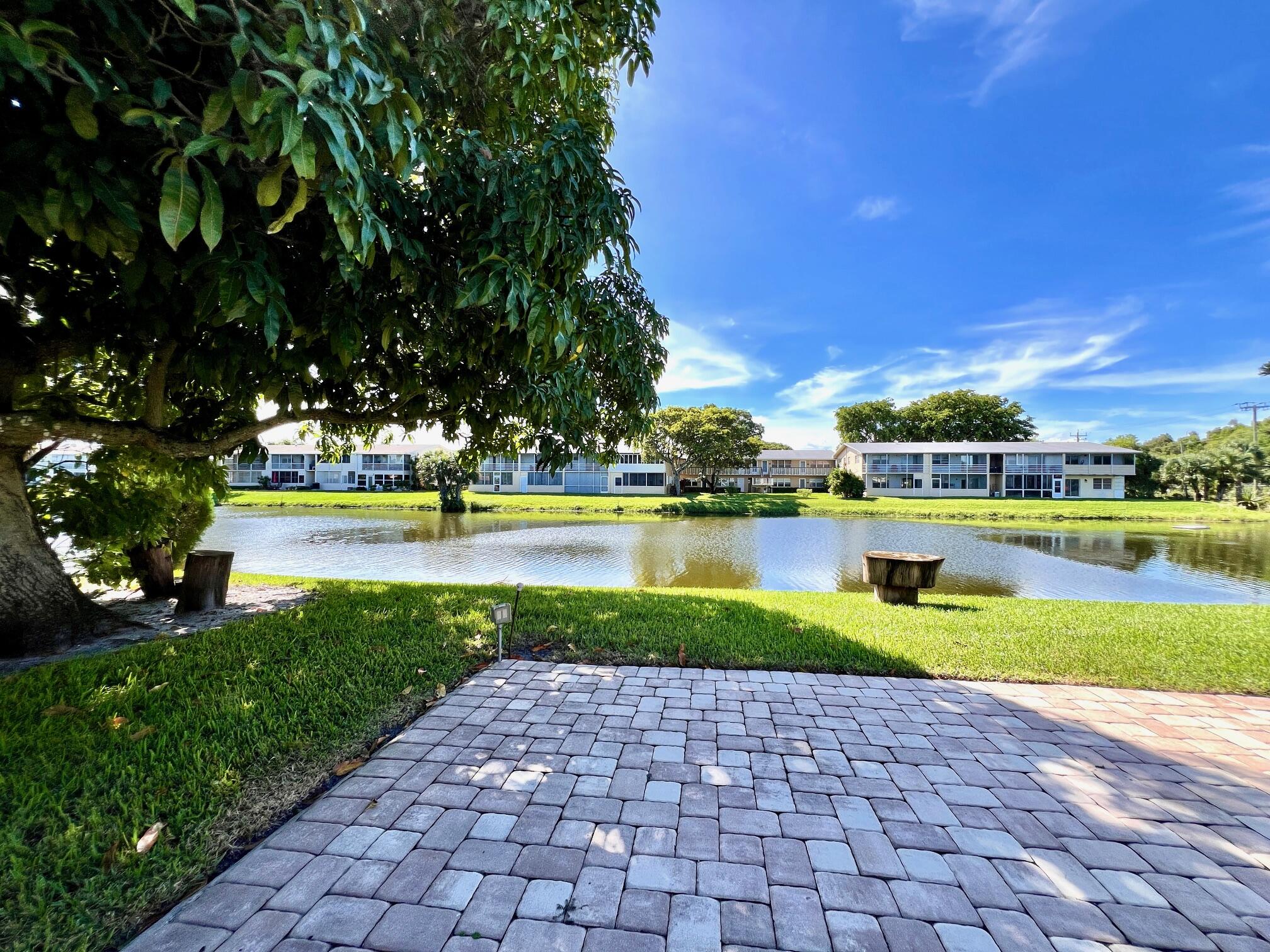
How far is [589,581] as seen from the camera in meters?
10.2

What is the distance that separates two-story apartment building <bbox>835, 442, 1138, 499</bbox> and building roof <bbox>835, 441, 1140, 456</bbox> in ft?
0.16

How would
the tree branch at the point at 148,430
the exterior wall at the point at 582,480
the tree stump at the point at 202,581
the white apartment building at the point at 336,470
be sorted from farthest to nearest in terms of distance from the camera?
the white apartment building at the point at 336,470 < the exterior wall at the point at 582,480 < the tree stump at the point at 202,581 < the tree branch at the point at 148,430

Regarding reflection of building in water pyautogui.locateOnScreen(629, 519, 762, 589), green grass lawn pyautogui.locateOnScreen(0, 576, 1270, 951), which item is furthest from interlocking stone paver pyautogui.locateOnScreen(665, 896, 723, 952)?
reflection of building in water pyautogui.locateOnScreen(629, 519, 762, 589)

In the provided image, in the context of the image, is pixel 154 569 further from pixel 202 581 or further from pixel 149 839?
pixel 149 839

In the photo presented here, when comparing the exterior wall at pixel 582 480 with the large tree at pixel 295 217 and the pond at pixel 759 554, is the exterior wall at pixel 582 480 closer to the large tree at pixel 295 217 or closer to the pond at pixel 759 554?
the pond at pixel 759 554

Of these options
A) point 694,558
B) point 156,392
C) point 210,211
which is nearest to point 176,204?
point 210,211

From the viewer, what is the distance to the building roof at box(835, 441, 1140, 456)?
3878 centimetres

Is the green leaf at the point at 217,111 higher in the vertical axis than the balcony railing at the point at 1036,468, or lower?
lower

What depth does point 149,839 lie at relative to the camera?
2018 mm

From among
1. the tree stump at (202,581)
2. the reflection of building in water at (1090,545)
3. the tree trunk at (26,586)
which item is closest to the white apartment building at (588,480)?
the reflection of building in water at (1090,545)

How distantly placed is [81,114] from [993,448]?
160ft

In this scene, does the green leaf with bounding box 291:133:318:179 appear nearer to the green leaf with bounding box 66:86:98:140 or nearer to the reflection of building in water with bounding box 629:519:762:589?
the green leaf with bounding box 66:86:98:140

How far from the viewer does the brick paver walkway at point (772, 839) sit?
171 cm

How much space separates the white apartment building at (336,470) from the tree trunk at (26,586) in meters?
44.2
